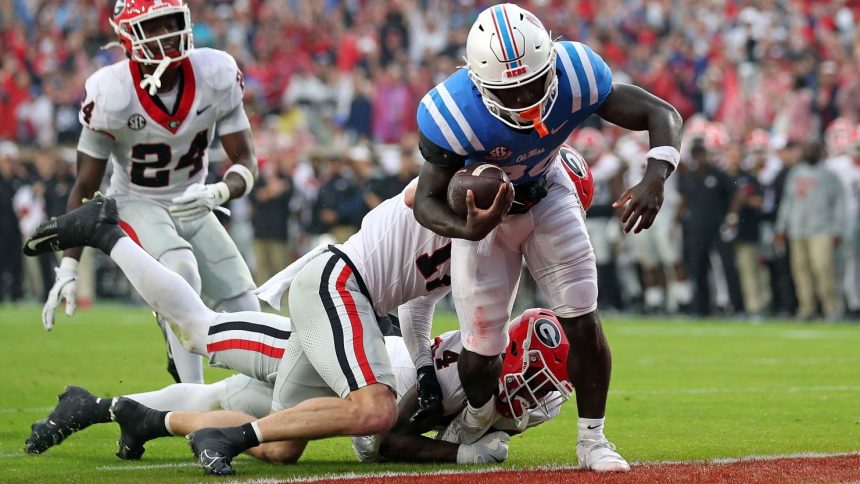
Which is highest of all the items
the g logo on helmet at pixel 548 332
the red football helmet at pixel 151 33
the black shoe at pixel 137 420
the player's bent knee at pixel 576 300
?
the red football helmet at pixel 151 33

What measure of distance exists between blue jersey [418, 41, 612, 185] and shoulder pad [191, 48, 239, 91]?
1.99m

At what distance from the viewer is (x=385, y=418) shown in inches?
183

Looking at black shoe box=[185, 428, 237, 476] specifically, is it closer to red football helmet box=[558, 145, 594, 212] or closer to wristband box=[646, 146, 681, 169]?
red football helmet box=[558, 145, 594, 212]

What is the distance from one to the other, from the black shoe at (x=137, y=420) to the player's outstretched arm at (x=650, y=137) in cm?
194

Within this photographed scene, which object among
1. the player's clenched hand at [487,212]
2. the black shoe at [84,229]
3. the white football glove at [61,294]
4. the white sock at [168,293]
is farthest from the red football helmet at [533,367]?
the white football glove at [61,294]

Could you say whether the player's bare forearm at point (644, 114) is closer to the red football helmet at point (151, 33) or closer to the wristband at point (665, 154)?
the wristband at point (665, 154)

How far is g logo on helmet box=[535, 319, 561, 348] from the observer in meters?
5.03

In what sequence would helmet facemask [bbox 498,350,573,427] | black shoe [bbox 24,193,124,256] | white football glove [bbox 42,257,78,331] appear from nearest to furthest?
helmet facemask [bbox 498,350,573,427]
black shoe [bbox 24,193,124,256]
white football glove [bbox 42,257,78,331]

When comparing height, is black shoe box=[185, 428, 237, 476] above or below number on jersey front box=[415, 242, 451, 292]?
below

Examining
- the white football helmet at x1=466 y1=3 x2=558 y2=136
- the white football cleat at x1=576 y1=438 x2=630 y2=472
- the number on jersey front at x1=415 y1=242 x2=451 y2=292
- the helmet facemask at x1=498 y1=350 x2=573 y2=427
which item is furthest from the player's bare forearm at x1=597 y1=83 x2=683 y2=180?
the white football cleat at x1=576 y1=438 x2=630 y2=472

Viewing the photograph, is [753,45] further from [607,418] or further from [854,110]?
[607,418]

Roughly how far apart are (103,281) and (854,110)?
9.43m

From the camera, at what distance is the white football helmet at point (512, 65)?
175 inches

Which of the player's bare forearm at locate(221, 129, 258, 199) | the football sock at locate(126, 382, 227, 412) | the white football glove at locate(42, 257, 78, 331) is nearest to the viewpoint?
the football sock at locate(126, 382, 227, 412)
